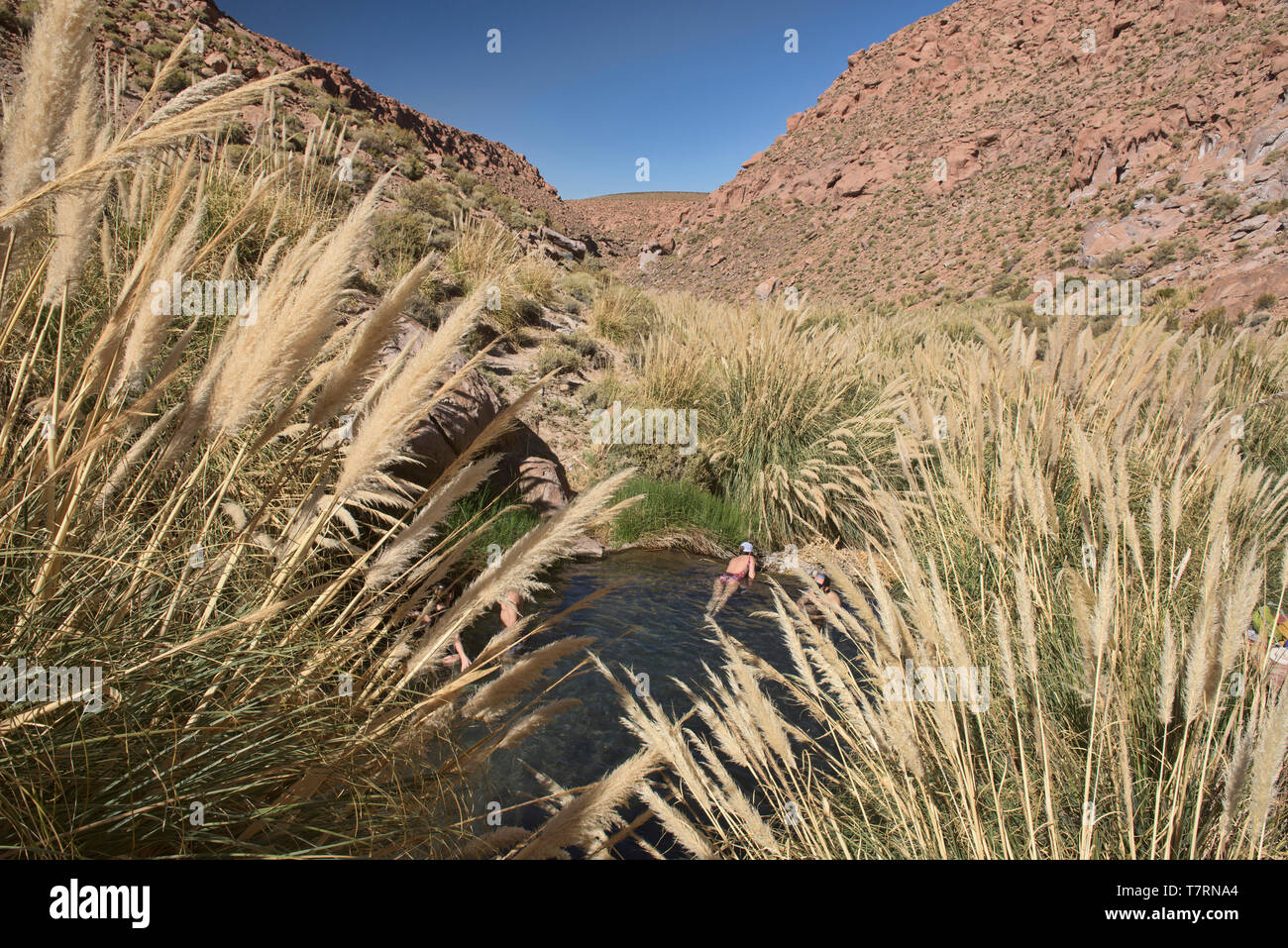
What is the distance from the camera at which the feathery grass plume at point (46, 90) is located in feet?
2.85

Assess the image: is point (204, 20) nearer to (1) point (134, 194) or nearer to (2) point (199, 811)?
(1) point (134, 194)

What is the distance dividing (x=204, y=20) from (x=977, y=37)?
2230 inches

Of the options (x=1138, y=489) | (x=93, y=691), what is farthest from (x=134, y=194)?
(x=1138, y=489)

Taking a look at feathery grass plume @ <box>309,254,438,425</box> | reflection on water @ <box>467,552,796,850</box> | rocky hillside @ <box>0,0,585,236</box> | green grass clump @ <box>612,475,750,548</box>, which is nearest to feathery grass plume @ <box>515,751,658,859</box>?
feathery grass plume @ <box>309,254,438,425</box>

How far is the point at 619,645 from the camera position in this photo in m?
4.70

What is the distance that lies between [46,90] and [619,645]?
428cm

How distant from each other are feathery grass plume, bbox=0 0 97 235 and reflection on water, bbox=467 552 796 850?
1.95 metres

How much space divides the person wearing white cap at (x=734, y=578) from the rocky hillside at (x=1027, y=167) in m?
17.1

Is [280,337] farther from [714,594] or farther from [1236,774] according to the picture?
[714,594]

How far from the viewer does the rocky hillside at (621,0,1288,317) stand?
26.6 metres

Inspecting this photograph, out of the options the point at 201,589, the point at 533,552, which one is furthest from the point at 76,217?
the point at 533,552

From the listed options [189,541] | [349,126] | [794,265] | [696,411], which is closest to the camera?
[189,541]

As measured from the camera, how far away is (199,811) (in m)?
0.90

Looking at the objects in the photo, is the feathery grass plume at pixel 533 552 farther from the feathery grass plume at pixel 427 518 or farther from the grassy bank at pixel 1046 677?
the grassy bank at pixel 1046 677
